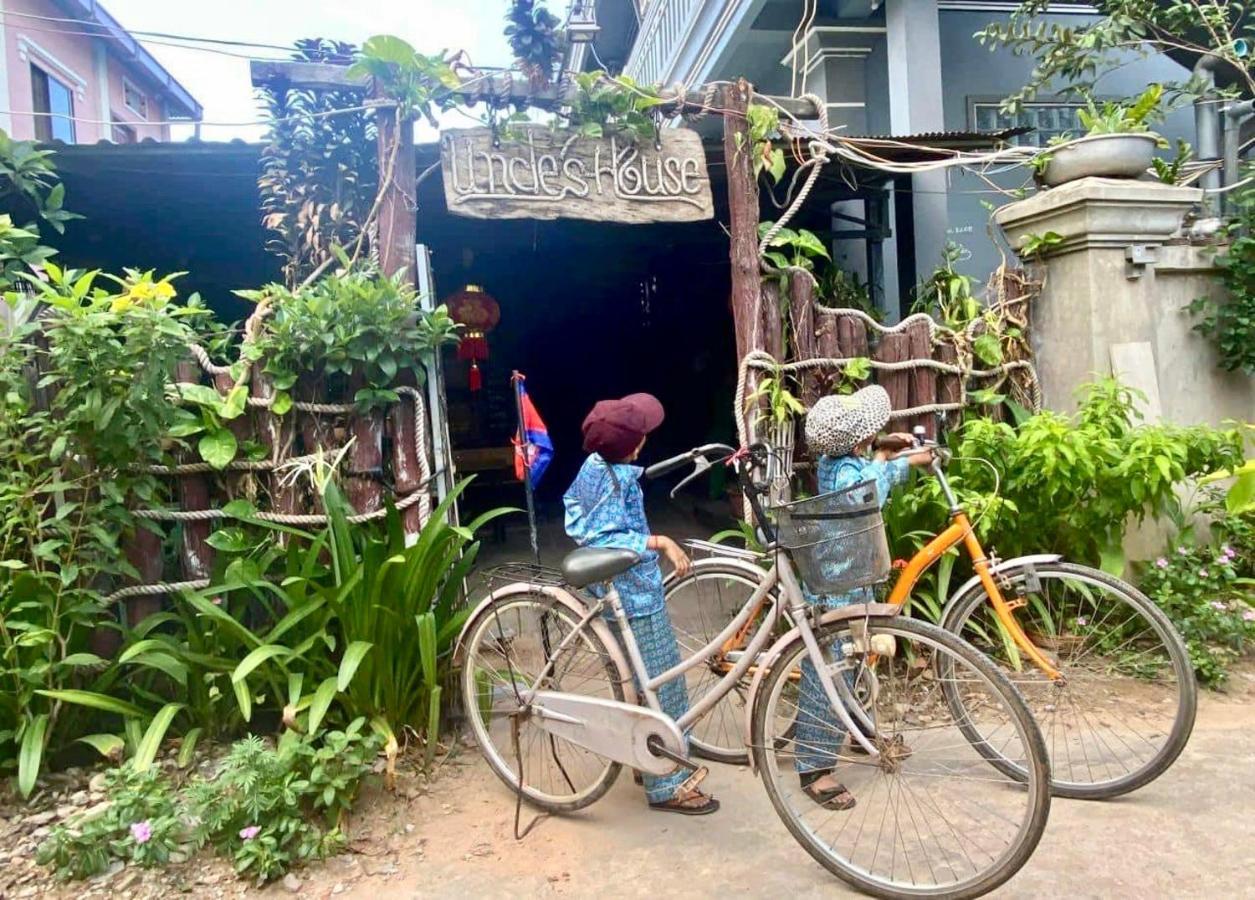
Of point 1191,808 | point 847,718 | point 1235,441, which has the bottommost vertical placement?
point 1191,808

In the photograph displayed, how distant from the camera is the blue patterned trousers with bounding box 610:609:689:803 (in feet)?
9.43

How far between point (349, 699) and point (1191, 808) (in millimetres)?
2906

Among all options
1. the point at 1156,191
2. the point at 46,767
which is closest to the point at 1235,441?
the point at 1156,191

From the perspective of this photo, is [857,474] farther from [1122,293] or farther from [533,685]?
[1122,293]

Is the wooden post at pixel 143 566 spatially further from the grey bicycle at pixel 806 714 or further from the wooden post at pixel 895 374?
the wooden post at pixel 895 374

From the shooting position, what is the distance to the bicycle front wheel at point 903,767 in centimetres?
224

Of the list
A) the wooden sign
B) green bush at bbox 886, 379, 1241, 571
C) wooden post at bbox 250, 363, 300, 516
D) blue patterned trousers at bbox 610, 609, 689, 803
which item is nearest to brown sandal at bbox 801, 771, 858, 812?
blue patterned trousers at bbox 610, 609, 689, 803

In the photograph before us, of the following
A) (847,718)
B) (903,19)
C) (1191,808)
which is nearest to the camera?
(847,718)

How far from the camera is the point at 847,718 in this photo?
7.77ft

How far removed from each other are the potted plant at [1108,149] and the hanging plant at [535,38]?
2608mm

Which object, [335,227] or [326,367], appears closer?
[326,367]

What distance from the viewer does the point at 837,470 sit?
2891mm

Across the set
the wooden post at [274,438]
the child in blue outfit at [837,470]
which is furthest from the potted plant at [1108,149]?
the wooden post at [274,438]

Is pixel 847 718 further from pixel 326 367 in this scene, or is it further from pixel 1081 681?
Result: pixel 326 367
